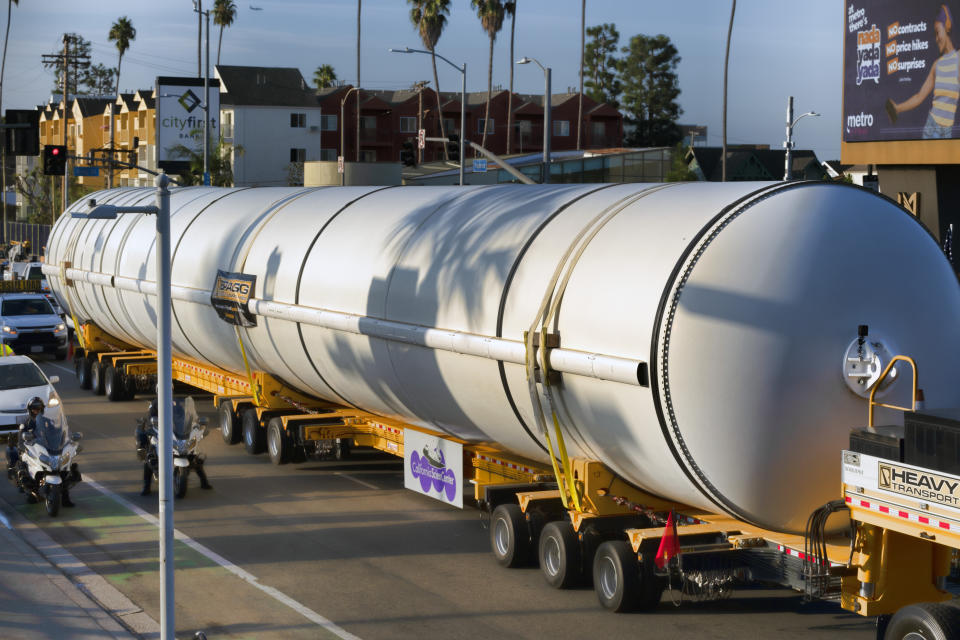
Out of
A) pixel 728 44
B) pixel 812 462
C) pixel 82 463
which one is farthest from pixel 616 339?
pixel 728 44

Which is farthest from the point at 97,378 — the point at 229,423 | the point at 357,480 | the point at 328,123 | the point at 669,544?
the point at 328,123

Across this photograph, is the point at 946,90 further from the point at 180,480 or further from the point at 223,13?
the point at 223,13

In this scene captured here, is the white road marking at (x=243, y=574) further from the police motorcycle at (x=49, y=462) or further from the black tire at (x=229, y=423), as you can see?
the black tire at (x=229, y=423)

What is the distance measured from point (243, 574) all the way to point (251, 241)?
286 inches

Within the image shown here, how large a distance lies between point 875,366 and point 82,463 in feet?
45.6

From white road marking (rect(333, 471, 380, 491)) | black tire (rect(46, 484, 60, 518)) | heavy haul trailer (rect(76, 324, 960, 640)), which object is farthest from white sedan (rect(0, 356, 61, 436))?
heavy haul trailer (rect(76, 324, 960, 640))

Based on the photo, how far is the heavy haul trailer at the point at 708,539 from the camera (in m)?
9.37

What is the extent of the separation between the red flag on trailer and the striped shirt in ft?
100


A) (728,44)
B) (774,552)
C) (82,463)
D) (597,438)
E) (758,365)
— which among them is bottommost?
(82,463)

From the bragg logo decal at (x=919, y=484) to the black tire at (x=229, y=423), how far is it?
1363cm

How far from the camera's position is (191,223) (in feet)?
73.4

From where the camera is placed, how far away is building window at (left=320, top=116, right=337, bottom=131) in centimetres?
9238

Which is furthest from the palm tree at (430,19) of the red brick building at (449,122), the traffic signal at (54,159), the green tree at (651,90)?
the traffic signal at (54,159)

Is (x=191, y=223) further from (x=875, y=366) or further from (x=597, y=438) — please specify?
(x=875, y=366)
